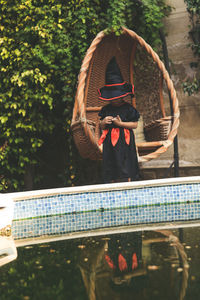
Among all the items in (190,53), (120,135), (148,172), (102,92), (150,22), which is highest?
(150,22)

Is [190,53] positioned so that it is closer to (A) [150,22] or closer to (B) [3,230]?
(A) [150,22]

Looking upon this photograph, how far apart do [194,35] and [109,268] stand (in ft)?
12.8

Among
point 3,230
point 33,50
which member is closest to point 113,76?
point 33,50

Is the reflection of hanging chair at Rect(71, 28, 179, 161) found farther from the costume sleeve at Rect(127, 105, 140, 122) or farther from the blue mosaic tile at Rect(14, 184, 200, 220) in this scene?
the blue mosaic tile at Rect(14, 184, 200, 220)

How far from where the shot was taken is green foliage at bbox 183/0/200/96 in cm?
444

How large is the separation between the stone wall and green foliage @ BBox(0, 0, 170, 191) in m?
0.45

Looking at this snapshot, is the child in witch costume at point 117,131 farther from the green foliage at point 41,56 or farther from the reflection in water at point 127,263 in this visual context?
the reflection in water at point 127,263

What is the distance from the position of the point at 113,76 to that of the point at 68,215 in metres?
1.35

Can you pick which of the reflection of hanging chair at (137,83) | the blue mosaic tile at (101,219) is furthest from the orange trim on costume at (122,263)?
the reflection of hanging chair at (137,83)

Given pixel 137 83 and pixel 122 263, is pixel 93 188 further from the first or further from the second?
pixel 137 83

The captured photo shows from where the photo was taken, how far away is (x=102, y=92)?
11.1ft

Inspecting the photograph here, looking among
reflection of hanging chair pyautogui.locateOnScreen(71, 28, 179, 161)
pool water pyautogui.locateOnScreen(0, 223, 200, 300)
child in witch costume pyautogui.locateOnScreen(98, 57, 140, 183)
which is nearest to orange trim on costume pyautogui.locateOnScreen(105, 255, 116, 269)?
pool water pyautogui.locateOnScreen(0, 223, 200, 300)

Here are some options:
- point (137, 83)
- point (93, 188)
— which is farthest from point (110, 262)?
point (137, 83)

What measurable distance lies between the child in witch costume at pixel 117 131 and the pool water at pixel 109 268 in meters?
1.19
